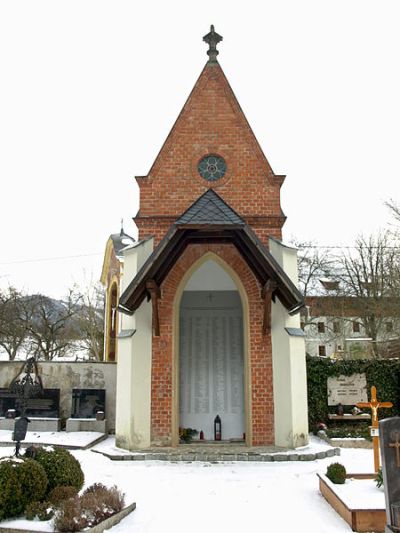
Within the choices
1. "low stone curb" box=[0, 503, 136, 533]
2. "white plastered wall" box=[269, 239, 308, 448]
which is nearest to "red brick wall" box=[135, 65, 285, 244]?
"white plastered wall" box=[269, 239, 308, 448]

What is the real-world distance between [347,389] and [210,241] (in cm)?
690

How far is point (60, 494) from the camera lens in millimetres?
5691

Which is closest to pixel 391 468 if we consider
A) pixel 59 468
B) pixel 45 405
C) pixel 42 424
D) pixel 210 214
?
pixel 59 468

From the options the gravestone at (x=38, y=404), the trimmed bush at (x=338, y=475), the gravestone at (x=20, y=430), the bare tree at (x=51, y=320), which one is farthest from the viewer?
the bare tree at (x=51, y=320)

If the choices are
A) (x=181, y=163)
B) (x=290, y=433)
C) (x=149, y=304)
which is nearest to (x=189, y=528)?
(x=290, y=433)

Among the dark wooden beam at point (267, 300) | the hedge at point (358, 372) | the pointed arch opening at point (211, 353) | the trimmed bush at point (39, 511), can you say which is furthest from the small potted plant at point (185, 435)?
the trimmed bush at point (39, 511)

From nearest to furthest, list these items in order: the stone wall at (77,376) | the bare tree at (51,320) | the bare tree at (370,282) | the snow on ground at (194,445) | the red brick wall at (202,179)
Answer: the snow on ground at (194,445) < the red brick wall at (202,179) < the stone wall at (77,376) < the bare tree at (370,282) < the bare tree at (51,320)

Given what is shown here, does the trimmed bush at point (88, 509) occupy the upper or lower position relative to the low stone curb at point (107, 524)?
upper

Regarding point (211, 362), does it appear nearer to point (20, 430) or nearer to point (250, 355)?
point (250, 355)

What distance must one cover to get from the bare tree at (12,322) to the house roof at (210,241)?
23.2 meters

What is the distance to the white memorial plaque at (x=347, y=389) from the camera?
14.4 m

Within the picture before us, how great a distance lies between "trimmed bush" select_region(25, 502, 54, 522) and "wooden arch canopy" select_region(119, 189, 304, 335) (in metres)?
5.21

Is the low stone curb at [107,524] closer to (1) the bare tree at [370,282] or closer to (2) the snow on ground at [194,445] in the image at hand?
(2) the snow on ground at [194,445]

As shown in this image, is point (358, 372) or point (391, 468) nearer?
point (391, 468)
